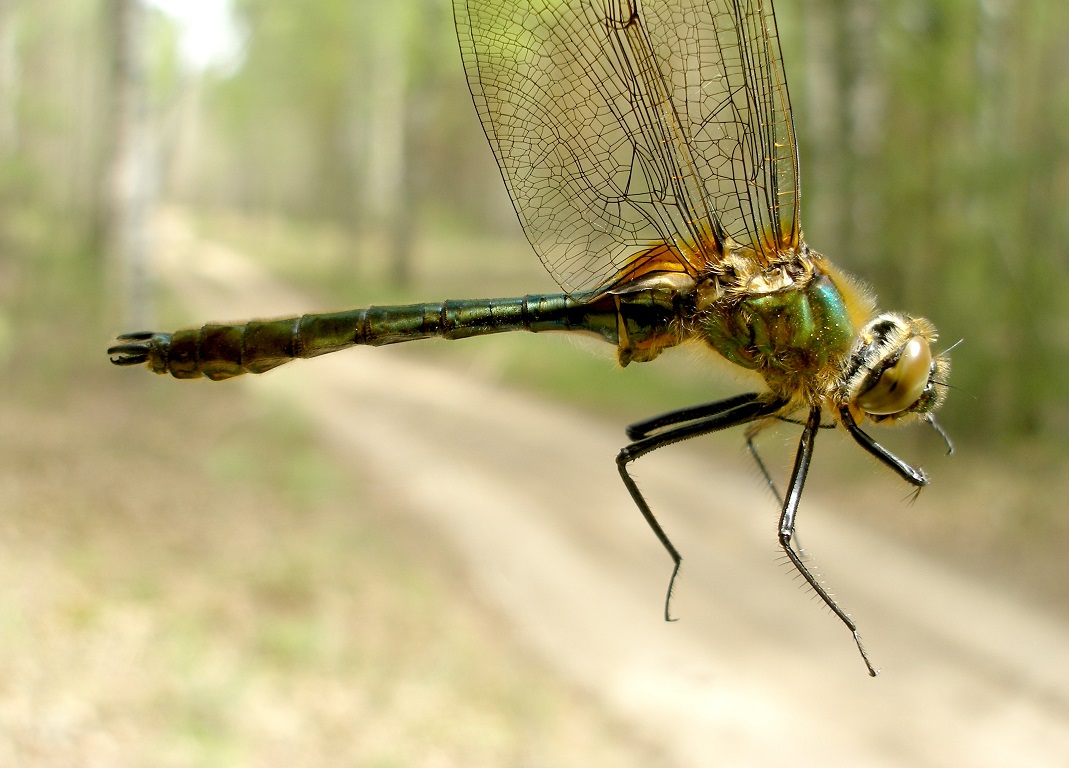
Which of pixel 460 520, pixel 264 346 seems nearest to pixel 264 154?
pixel 460 520

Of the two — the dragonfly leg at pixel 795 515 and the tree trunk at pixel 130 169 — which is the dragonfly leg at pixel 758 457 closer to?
the dragonfly leg at pixel 795 515

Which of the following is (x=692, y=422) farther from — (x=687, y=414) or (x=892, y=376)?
(x=892, y=376)

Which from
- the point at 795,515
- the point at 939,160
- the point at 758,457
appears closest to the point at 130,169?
the point at 939,160

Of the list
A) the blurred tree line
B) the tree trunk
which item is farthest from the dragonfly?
the tree trunk

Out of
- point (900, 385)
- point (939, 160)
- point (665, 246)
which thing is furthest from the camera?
point (939, 160)

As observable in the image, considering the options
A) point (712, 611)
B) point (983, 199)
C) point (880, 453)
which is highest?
point (880, 453)

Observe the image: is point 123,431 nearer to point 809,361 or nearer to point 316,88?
point 809,361

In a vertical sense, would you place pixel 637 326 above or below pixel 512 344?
above
